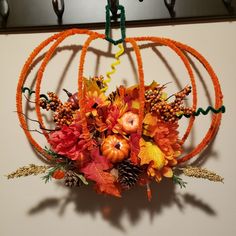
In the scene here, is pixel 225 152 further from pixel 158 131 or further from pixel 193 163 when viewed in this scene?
pixel 158 131

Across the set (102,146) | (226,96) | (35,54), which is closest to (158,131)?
(102,146)

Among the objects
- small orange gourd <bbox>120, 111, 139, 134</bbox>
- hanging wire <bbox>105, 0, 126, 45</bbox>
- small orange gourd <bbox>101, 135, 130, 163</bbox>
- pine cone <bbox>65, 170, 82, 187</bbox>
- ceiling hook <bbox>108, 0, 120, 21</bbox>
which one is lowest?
pine cone <bbox>65, 170, 82, 187</bbox>

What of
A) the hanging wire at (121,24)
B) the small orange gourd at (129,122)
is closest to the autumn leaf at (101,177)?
Result: the small orange gourd at (129,122)

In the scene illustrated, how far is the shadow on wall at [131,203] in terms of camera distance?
0.74 m

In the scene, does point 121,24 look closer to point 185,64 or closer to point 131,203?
point 185,64

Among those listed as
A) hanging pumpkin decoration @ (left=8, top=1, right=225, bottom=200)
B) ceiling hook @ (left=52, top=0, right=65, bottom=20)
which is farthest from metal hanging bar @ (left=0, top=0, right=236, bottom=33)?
hanging pumpkin decoration @ (left=8, top=1, right=225, bottom=200)

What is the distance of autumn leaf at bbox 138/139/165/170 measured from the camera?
621 mm

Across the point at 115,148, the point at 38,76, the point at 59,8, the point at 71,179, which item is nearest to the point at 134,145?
the point at 115,148

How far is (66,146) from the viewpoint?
0.63 meters

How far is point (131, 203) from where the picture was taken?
74 cm

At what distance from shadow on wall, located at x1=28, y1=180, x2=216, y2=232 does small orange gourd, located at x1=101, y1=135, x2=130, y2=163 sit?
153 millimetres

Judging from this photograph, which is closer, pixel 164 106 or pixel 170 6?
pixel 164 106

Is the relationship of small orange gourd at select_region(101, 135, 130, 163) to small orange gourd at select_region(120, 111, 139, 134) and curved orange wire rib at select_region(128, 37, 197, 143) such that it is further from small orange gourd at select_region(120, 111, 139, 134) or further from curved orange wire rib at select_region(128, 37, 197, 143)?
curved orange wire rib at select_region(128, 37, 197, 143)

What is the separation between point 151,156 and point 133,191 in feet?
0.53
